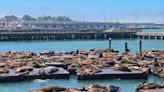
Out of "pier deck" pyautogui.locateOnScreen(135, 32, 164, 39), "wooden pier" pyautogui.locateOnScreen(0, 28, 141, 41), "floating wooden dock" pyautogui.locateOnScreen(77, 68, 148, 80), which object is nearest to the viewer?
"floating wooden dock" pyautogui.locateOnScreen(77, 68, 148, 80)

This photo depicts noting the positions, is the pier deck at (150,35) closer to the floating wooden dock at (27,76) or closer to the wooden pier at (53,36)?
the wooden pier at (53,36)

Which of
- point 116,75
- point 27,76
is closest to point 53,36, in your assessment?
point 116,75

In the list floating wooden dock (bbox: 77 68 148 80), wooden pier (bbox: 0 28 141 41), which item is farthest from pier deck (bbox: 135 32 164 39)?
floating wooden dock (bbox: 77 68 148 80)

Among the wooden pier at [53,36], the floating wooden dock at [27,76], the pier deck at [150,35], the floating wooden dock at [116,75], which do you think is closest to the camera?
the floating wooden dock at [27,76]

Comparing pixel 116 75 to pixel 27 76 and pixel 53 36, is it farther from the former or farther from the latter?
pixel 53 36

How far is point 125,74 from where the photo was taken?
3381cm

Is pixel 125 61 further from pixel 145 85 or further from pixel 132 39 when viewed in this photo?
pixel 132 39

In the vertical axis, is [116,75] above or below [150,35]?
above

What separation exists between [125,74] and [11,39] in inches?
2467

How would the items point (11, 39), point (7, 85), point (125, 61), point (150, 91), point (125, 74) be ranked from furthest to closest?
point (11, 39) < point (125, 61) < point (125, 74) < point (7, 85) < point (150, 91)

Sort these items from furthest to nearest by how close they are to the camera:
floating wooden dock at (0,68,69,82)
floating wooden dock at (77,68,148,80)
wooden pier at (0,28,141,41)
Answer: wooden pier at (0,28,141,41) → floating wooden dock at (77,68,148,80) → floating wooden dock at (0,68,69,82)

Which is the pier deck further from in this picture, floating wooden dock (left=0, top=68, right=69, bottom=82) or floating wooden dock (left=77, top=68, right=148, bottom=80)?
floating wooden dock (left=0, top=68, right=69, bottom=82)

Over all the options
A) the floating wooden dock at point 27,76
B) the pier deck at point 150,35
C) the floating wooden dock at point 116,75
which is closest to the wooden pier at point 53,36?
the pier deck at point 150,35

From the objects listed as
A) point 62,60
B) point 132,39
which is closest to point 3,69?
point 62,60
